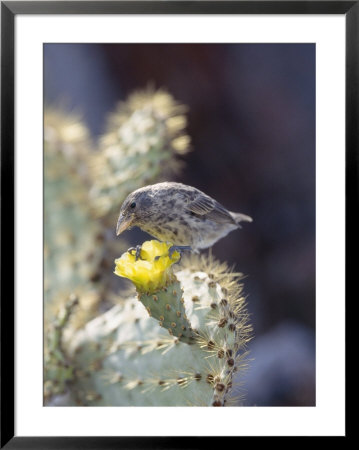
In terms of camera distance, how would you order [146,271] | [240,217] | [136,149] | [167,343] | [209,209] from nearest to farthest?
[146,271] < [167,343] < [209,209] < [240,217] < [136,149]

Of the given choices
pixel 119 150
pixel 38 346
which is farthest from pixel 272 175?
pixel 38 346

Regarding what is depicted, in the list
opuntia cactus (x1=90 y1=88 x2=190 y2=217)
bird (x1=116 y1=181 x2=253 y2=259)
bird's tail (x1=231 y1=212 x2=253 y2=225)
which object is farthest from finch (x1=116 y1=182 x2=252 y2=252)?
opuntia cactus (x1=90 y1=88 x2=190 y2=217)

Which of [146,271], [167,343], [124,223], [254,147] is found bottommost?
[167,343]

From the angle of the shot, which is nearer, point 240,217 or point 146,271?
point 146,271

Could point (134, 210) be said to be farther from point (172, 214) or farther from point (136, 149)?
point (136, 149)

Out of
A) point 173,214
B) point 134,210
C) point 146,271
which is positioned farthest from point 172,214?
point 146,271

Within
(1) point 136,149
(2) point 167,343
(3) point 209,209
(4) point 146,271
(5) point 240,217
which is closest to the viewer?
(4) point 146,271

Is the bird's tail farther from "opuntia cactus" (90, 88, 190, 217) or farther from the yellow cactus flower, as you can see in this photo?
the yellow cactus flower
